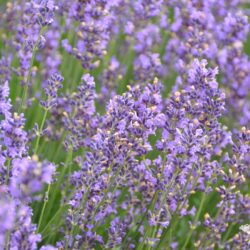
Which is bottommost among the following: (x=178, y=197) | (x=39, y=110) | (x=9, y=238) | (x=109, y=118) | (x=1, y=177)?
(x=9, y=238)

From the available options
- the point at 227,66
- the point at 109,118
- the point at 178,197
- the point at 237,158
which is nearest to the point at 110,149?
the point at 109,118

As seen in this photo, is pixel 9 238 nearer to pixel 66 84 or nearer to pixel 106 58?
pixel 66 84

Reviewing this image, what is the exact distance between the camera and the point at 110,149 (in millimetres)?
3295

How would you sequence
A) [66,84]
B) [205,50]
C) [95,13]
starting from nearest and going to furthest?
[95,13]
[205,50]
[66,84]

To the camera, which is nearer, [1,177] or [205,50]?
[1,177]

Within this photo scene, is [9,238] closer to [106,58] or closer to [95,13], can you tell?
[95,13]

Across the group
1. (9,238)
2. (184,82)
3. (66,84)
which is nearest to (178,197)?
(9,238)

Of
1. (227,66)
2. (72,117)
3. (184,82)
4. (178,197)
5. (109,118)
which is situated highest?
(227,66)

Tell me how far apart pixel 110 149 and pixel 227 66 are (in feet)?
10.1

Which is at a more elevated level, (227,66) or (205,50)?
(227,66)

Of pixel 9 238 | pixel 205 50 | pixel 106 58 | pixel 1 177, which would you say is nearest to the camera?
pixel 9 238

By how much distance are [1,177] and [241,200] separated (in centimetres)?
170

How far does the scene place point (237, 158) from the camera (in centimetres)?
354

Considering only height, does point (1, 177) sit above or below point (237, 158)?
below
